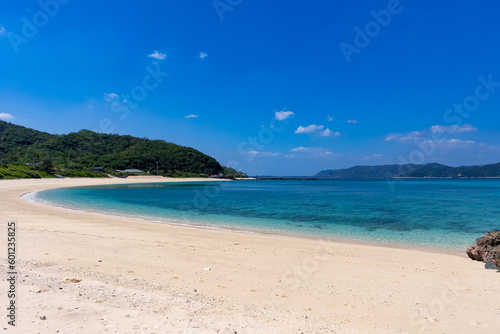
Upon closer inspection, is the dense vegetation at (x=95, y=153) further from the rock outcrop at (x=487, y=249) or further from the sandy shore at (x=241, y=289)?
the rock outcrop at (x=487, y=249)

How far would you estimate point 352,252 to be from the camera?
30.0 ft

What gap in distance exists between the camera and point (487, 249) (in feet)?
26.4

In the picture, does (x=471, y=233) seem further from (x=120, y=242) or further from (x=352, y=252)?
(x=120, y=242)

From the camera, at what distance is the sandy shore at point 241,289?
3947 mm

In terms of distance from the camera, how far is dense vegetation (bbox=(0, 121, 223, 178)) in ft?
314

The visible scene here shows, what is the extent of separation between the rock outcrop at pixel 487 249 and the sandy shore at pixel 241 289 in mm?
354

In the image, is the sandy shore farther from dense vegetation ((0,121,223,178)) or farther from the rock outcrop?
dense vegetation ((0,121,223,178))

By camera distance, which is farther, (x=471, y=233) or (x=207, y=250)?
(x=471, y=233)

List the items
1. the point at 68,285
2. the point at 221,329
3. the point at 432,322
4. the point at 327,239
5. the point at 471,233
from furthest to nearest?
1. the point at 471,233
2. the point at 327,239
3. the point at 68,285
4. the point at 432,322
5. the point at 221,329

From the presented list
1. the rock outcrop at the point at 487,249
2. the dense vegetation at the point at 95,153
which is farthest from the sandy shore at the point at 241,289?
the dense vegetation at the point at 95,153

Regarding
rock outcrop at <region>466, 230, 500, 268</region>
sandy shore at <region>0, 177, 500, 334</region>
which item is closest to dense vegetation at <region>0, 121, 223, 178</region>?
sandy shore at <region>0, 177, 500, 334</region>

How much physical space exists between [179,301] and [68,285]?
218cm

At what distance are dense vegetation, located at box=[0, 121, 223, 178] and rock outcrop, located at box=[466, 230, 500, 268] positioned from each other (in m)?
85.2

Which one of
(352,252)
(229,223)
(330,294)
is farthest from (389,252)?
(229,223)
